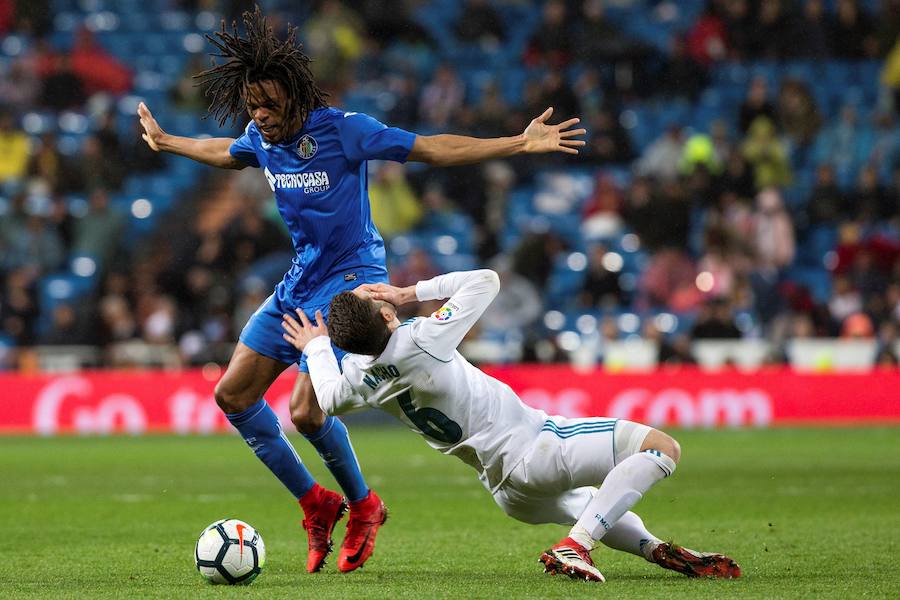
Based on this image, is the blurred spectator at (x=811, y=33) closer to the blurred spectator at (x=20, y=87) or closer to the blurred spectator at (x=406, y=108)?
the blurred spectator at (x=406, y=108)

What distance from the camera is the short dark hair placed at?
593cm

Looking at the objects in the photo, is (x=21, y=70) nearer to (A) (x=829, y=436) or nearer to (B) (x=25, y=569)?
(A) (x=829, y=436)

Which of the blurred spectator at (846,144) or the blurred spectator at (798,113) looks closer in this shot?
the blurred spectator at (846,144)

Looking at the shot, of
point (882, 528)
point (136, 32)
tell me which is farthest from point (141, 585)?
point (136, 32)

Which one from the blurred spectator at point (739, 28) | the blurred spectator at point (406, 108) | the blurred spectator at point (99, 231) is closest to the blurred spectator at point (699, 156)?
the blurred spectator at point (739, 28)

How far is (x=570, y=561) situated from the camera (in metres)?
5.99

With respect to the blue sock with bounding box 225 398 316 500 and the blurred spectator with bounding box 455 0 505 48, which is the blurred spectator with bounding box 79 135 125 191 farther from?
the blue sock with bounding box 225 398 316 500

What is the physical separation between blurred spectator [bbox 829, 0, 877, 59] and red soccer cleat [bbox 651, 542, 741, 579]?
1795 cm

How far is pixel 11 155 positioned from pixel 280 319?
562 inches

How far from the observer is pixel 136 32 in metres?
23.0

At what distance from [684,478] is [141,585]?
647cm

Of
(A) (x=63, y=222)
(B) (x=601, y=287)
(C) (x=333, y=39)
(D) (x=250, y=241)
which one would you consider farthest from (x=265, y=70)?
(C) (x=333, y=39)

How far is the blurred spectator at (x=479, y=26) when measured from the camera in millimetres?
22938

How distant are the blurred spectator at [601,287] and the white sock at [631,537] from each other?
1267 centimetres
